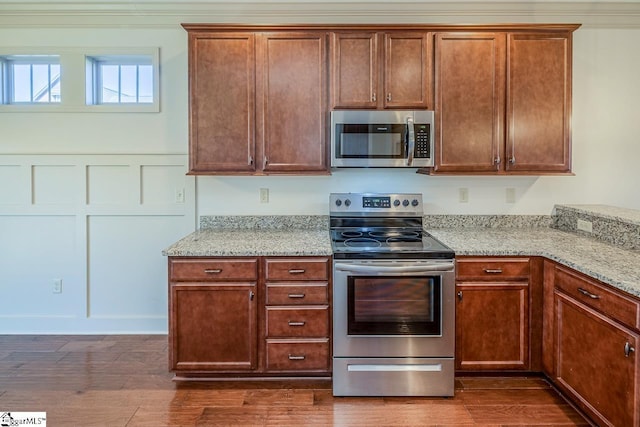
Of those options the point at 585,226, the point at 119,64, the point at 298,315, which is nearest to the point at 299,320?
the point at 298,315

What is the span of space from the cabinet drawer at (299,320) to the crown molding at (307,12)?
219 centimetres

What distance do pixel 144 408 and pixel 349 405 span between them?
1.18m

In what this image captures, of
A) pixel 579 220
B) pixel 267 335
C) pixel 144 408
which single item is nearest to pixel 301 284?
pixel 267 335

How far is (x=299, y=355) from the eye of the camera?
2814 millimetres

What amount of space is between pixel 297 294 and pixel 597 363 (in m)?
A: 1.64

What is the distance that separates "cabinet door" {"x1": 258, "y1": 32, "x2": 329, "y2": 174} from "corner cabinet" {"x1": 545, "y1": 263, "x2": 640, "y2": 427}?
67.6 inches

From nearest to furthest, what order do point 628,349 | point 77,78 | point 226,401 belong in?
point 628,349, point 226,401, point 77,78

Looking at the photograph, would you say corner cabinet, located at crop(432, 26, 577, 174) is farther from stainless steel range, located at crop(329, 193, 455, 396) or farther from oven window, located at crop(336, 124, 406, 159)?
stainless steel range, located at crop(329, 193, 455, 396)

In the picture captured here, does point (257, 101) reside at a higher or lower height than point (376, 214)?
higher

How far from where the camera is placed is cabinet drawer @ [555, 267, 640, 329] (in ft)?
6.43

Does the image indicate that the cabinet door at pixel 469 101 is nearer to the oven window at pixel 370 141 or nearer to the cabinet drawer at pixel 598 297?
the oven window at pixel 370 141

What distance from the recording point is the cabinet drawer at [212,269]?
2771 mm

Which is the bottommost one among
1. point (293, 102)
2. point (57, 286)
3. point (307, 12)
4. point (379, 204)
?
point (57, 286)

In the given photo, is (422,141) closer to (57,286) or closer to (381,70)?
(381,70)
